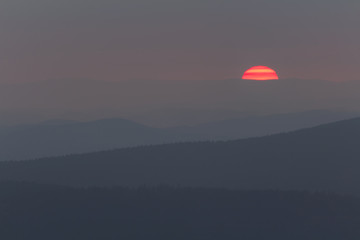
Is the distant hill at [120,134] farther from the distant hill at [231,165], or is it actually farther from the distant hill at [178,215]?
the distant hill at [178,215]

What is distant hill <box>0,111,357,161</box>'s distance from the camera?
138 metres

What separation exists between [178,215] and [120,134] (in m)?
148

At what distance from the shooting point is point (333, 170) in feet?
167

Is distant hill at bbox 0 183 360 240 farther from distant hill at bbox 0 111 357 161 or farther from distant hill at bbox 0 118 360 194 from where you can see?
distant hill at bbox 0 111 357 161

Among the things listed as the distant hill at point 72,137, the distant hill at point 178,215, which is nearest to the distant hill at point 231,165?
the distant hill at point 178,215

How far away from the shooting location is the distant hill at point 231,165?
157 feet

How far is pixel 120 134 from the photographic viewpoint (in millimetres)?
176000

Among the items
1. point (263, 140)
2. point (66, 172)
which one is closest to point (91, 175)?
point (66, 172)

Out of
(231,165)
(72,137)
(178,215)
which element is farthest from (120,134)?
(178,215)

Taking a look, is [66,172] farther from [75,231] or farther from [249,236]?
[249,236]

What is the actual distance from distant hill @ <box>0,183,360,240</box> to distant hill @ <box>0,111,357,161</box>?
91.9m

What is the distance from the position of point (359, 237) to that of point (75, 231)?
15.5 metres

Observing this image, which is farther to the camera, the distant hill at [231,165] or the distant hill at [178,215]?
the distant hill at [231,165]

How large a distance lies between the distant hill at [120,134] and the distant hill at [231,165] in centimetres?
6132
